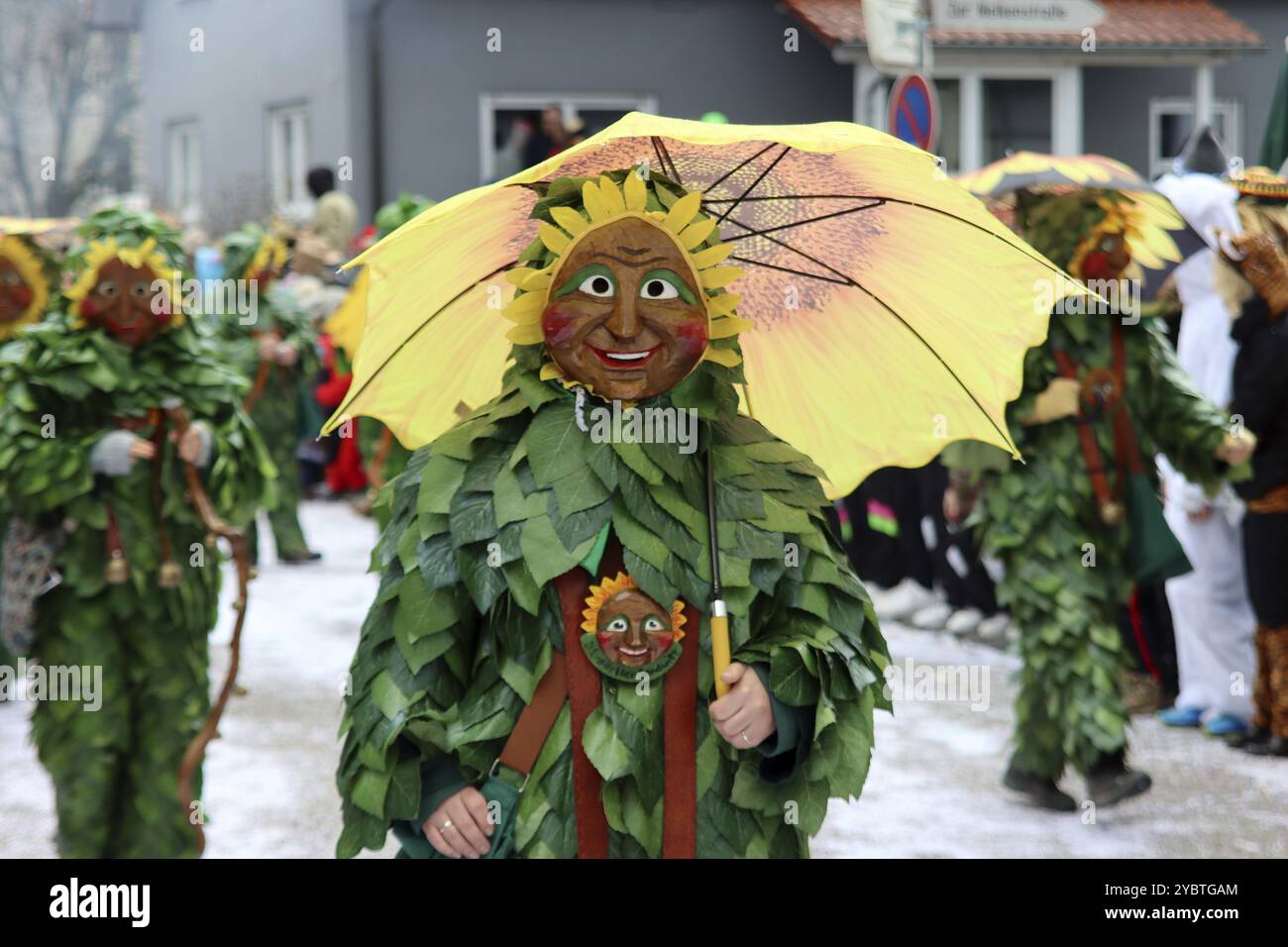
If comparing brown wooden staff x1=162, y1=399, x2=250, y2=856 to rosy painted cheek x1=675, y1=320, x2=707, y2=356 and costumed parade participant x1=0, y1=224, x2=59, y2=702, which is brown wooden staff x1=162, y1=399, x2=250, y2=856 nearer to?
costumed parade participant x1=0, y1=224, x2=59, y2=702

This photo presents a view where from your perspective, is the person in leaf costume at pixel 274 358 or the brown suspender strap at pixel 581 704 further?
the person in leaf costume at pixel 274 358

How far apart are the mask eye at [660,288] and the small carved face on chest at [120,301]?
2.85 metres

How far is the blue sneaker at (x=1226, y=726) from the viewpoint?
7086 millimetres

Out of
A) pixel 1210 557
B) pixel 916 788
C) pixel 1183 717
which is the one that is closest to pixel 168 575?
pixel 916 788

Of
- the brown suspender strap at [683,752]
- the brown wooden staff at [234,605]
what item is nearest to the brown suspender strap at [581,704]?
the brown suspender strap at [683,752]

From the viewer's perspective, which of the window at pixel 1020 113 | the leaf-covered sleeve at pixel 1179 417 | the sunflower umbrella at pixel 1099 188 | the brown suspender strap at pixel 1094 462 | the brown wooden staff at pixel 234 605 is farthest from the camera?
the window at pixel 1020 113

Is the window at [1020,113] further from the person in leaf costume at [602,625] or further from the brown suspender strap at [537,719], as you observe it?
the brown suspender strap at [537,719]

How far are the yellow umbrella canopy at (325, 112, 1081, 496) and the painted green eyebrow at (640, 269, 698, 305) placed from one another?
10.0 inches

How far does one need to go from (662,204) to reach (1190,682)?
5.45 metres

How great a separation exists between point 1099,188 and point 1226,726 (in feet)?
8.87

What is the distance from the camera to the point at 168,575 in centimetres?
507

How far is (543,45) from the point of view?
15.8m

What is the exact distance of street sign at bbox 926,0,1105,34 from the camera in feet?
27.4

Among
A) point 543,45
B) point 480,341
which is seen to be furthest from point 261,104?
point 480,341
